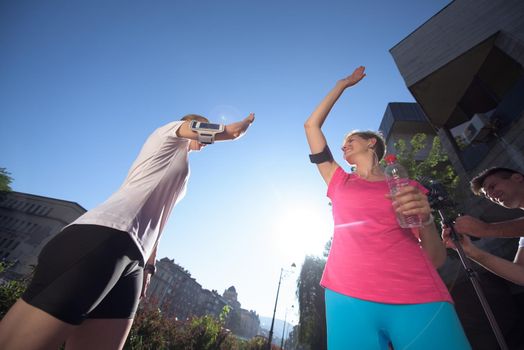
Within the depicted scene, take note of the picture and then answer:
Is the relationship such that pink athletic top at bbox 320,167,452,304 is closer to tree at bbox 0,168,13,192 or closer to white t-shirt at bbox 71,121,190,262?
white t-shirt at bbox 71,121,190,262

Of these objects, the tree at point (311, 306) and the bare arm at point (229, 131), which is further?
the tree at point (311, 306)

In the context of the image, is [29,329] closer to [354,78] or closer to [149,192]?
[149,192]

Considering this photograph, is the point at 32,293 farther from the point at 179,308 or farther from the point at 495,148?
the point at 179,308

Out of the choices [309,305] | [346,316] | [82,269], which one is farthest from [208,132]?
[309,305]

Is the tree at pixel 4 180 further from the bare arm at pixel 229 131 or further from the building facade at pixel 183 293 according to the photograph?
the bare arm at pixel 229 131

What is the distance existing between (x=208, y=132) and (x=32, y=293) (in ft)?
4.61

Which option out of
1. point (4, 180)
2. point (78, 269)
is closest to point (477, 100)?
point (78, 269)

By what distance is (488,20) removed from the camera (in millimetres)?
9219

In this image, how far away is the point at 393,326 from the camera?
128 centimetres

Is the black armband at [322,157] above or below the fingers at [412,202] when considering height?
above

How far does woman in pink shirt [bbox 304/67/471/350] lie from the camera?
1.23 meters

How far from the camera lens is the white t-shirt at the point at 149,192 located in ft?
4.32

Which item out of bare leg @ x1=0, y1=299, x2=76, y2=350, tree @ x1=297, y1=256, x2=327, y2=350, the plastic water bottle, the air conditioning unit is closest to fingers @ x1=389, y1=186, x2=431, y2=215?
A: the plastic water bottle

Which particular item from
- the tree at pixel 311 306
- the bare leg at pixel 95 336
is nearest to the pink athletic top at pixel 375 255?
the bare leg at pixel 95 336
